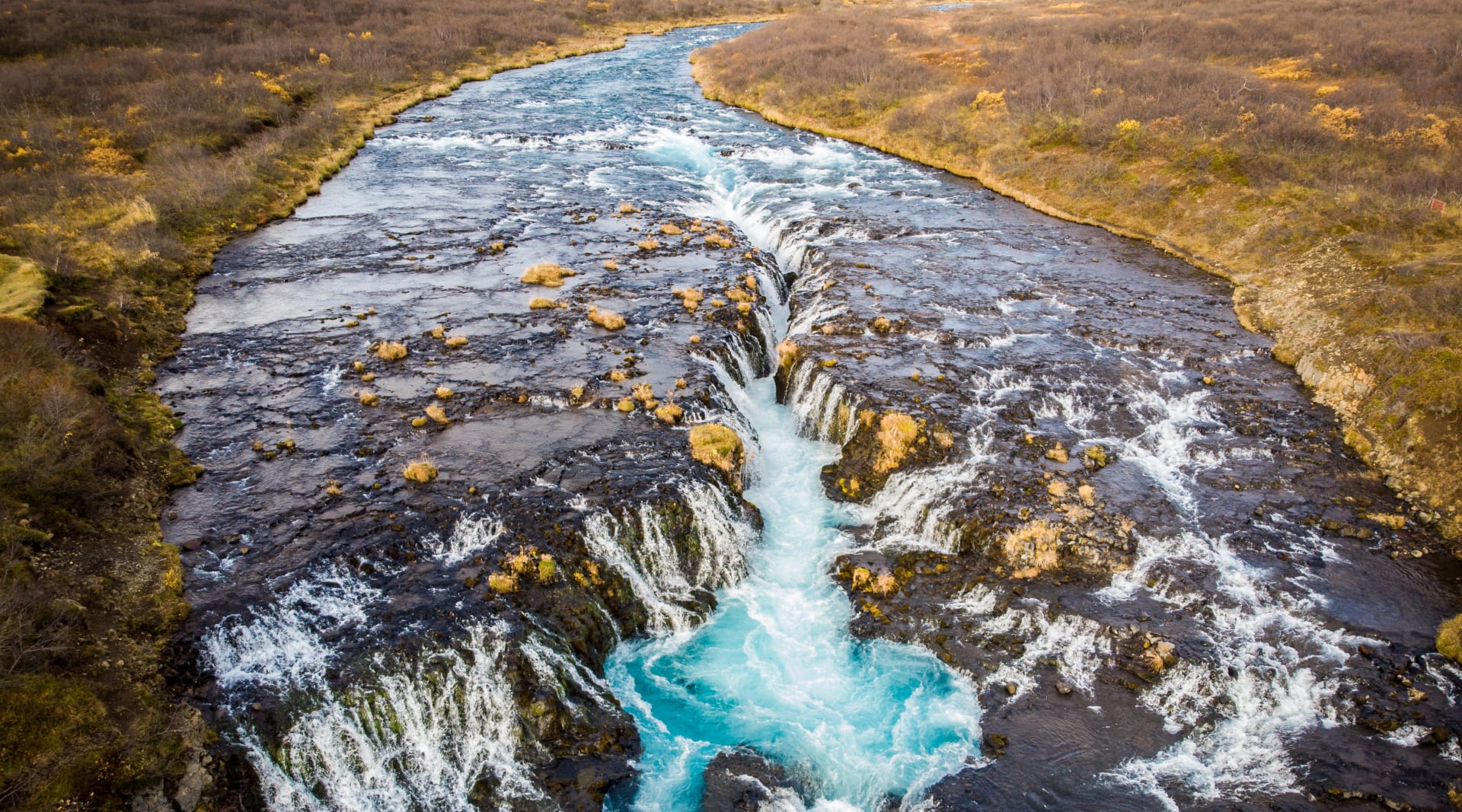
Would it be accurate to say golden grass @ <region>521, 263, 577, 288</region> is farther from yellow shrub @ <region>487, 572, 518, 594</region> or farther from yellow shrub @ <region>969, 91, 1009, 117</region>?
yellow shrub @ <region>969, 91, 1009, 117</region>

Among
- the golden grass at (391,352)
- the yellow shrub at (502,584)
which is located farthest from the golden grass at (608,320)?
the yellow shrub at (502,584)

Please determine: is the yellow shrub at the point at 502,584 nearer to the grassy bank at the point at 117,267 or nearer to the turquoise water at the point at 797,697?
the turquoise water at the point at 797,697

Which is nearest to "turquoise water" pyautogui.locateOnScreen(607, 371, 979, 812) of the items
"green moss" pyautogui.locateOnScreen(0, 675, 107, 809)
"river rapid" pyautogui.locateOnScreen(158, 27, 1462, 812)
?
"river rapid" pyautogui.locateOnScreen(158, 27, 1462, 812)

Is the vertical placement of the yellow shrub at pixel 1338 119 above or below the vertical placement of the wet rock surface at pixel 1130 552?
above

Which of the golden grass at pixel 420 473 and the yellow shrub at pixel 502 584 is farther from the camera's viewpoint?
the golden grass at pixel 420 473

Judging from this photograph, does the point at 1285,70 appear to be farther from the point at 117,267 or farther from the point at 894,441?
the point at 117,267

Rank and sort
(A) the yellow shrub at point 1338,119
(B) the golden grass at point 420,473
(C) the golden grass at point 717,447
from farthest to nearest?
(A) the yellow shrub at point 1338,119 → (C) the golden grass at point 717,447 → (B) the golden grass at point 420,473

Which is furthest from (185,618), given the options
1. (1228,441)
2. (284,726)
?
(1228,441)

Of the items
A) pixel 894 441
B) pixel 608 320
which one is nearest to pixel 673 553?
pixel 894 441
